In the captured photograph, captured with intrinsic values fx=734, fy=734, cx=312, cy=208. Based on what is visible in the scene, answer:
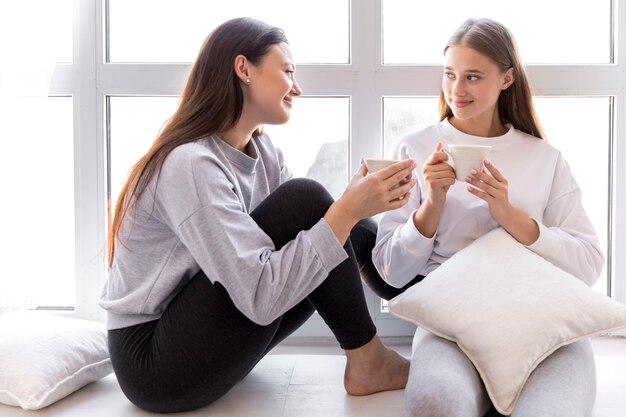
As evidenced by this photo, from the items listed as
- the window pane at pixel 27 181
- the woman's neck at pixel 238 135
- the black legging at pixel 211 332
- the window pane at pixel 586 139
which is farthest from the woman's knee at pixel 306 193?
Result: the window pane at pixel 586 139

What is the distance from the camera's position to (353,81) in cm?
230

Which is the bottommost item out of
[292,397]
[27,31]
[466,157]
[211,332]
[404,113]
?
[292,397]

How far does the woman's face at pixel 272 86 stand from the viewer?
176cm

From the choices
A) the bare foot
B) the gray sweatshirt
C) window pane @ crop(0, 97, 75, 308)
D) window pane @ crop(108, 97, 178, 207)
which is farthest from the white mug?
window pane @ crop(0, 97, 75, 308)

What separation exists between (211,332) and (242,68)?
0.62 meters

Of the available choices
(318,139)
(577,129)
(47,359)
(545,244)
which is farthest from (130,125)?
(577,129)

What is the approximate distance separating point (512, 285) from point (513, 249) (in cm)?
14

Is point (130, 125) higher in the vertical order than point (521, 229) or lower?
higher

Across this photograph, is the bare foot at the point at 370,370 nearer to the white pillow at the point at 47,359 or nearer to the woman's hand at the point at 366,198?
the woman's hand at the point at 366,198

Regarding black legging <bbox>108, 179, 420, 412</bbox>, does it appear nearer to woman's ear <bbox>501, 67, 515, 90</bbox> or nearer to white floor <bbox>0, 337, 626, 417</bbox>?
white floor <bbox>0, 337, 626, 417</bbox>

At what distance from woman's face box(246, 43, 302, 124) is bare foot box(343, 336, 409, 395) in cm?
60

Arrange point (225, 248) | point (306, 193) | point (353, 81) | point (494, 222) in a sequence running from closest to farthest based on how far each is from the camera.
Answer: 1. point (225, 248)
2. point (306, 193)
3. point (494, 222)
4. point (353, 81)

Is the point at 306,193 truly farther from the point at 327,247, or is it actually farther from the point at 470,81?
the point at 470,81

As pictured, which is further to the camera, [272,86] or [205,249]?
[272,86]
